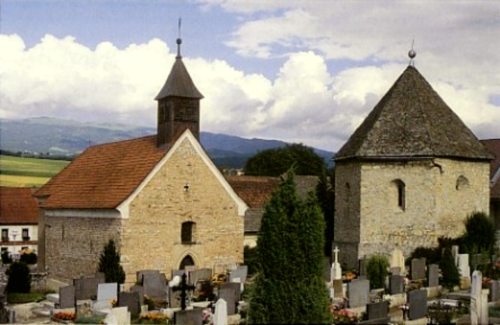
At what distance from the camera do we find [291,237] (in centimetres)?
1594

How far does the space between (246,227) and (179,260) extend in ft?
38.5

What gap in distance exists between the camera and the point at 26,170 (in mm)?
82625

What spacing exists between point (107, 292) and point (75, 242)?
9.88 meters

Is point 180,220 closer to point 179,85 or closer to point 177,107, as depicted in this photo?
point 177,107

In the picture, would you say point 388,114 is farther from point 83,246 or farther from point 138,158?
point 83,246

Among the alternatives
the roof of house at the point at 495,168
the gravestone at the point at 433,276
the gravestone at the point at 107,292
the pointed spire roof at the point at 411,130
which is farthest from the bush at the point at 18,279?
the roof of house at the point at 495,168

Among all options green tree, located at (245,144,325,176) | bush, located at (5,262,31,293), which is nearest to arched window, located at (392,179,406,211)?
bush, located at (5,262,31,293)

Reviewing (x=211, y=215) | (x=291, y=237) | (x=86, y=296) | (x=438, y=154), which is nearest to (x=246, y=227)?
(x=211, y=215)

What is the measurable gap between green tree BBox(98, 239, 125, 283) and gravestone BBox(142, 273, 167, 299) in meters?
2.94

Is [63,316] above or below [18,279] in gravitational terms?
below

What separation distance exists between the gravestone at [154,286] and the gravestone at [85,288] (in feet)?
5.60

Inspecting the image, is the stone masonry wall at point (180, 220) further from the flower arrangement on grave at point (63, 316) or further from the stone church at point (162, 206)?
the flower arrangement on grave at point (63, 316)

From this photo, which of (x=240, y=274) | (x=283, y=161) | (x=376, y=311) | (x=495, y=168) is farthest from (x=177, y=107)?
(x=283, y=161)

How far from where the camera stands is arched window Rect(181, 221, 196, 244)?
1286 inches
